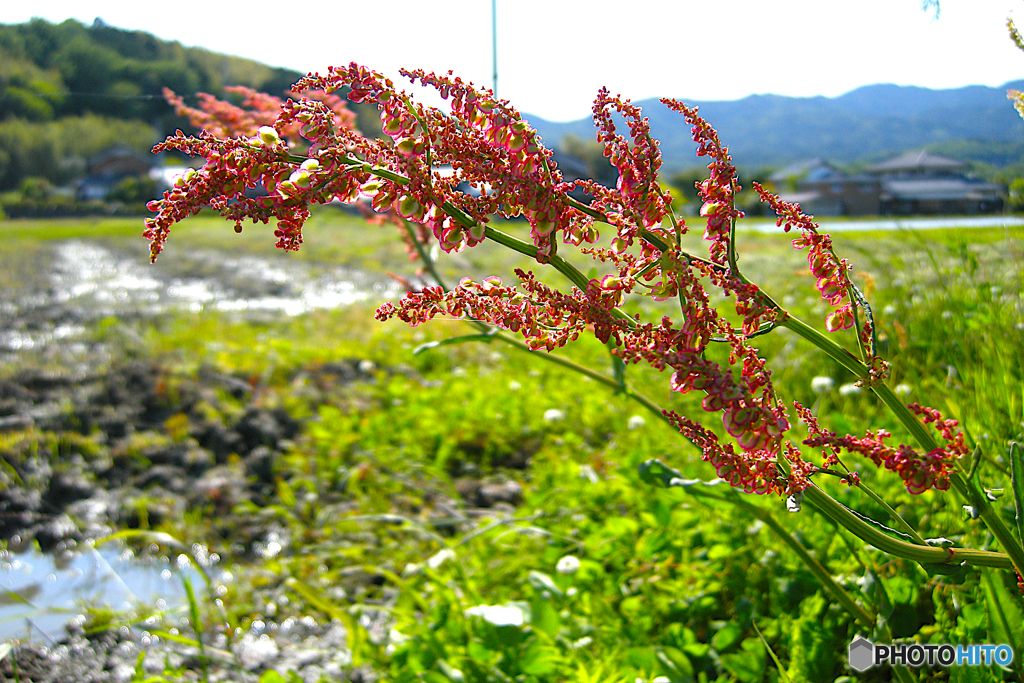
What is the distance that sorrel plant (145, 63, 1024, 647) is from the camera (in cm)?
46

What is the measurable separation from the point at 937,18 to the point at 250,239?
558cm

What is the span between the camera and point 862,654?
31.6 inches

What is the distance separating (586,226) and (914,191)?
8.09 feet

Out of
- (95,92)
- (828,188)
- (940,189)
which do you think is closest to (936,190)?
(940,189)

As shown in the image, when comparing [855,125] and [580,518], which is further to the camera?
[855,125]

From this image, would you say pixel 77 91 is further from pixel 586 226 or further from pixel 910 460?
pixel 910 460

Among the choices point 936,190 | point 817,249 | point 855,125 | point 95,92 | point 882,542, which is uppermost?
point 855,125

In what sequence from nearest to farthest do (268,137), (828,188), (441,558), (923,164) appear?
(268,137), (441,558), (923,164), (828,188)

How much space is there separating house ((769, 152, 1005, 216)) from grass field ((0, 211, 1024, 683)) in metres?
0.13

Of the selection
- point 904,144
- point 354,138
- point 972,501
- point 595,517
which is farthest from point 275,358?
point 904,144

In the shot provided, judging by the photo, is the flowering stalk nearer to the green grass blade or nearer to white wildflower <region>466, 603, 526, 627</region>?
the green grass blade

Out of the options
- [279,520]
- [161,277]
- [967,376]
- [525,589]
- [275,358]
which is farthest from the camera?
[161,277]

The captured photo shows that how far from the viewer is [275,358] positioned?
124 inches

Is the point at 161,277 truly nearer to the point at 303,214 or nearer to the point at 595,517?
the point at 595,517
